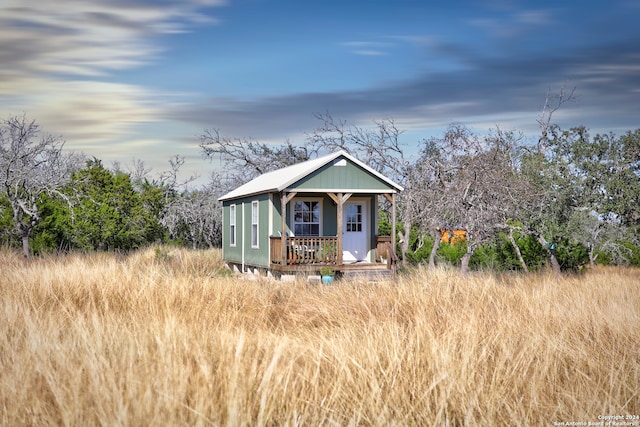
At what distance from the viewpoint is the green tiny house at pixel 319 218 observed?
18719mm

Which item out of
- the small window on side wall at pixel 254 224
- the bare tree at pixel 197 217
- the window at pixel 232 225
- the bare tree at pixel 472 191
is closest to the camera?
the bare tree at pixel 472 191

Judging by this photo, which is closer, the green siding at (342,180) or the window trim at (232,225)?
the green siding at (342,180)

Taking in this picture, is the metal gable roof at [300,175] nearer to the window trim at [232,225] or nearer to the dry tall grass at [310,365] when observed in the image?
the window trim at [232,225]

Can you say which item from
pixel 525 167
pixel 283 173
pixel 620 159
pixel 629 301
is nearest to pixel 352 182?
pixel 283 173

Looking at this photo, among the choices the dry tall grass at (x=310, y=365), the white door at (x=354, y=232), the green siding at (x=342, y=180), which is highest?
the green siding at (x=342, y=180)

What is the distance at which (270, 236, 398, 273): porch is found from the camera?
60.5 ft

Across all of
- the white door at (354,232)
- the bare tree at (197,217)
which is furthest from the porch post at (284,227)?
the bare tree at (197,217)

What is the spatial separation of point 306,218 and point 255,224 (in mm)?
1930

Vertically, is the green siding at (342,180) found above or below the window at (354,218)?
above

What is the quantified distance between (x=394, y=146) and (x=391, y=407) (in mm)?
19107

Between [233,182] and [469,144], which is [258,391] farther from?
[233,182]

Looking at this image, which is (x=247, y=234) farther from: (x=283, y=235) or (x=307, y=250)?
(x=283, y=235)

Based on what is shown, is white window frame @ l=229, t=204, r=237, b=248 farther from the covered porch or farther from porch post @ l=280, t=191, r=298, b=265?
porch post @ l=280, t=191, r=298, b=265

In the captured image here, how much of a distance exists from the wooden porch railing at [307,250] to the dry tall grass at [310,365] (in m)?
9.10
